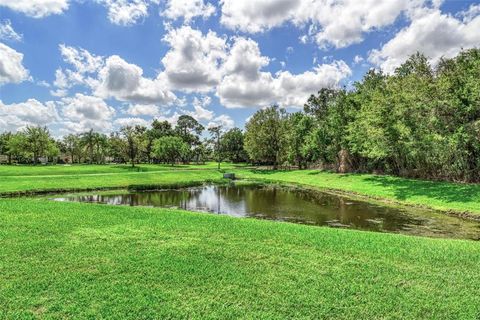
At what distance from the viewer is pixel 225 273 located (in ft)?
28.4

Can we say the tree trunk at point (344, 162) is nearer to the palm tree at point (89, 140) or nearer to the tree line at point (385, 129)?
the tree line at point (385, 129)

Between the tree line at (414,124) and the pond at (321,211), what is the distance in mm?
9905

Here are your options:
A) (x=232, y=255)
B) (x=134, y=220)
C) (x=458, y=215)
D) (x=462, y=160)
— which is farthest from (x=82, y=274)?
(x=462, y=160)

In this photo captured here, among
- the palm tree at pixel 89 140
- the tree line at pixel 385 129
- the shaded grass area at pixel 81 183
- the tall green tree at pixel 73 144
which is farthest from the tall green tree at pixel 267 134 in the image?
the tall green tree at pixel 73 144

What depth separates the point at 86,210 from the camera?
17141mm

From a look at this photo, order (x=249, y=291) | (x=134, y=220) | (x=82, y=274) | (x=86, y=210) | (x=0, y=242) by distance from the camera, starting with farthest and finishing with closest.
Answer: (x=86, y=210), (x=134, y=220), (x=0, y=242), (x=82, y=274), (x=249, y=291)

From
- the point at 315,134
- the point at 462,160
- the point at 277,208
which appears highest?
the point at 315,134

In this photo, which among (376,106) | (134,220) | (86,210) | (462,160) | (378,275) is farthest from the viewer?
(376,106)

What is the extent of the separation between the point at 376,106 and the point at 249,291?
39.9 meters

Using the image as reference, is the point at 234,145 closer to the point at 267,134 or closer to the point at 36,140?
the point at 267,134

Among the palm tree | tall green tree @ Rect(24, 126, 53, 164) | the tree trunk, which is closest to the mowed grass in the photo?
the tree trunk

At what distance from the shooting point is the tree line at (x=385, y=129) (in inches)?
1227

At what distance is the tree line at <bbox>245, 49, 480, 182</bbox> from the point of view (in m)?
30.7

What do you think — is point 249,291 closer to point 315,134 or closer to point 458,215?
point 458,215
